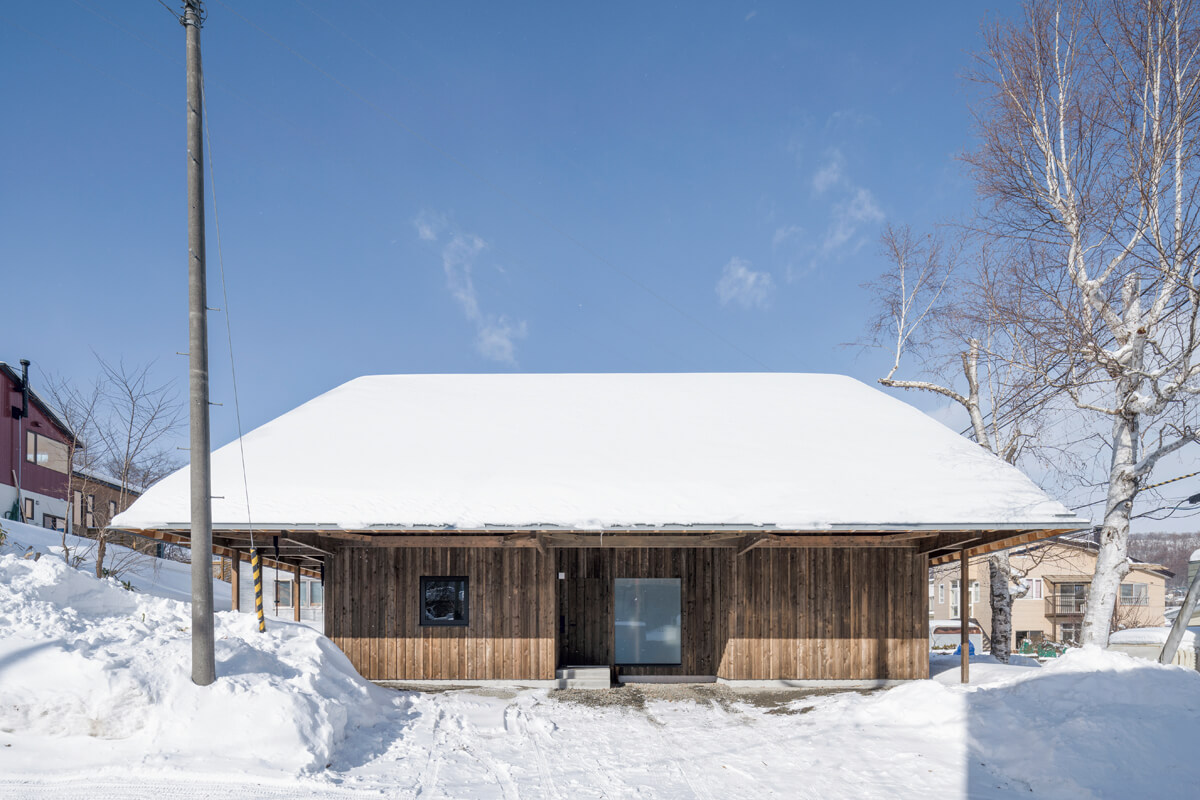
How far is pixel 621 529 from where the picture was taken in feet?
34.2

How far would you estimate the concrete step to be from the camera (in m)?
12.0

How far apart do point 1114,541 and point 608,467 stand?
8.13m

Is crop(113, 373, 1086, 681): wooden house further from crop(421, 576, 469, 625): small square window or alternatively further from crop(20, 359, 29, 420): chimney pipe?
crop(20, 359, 29, 420): chimney pipe

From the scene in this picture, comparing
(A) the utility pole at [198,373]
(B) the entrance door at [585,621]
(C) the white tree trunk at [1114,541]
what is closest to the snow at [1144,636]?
(C) the white tree trunk at [1114,541]

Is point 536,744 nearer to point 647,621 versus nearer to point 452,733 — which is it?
point 452,733

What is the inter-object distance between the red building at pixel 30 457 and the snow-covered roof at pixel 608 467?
64.6ft

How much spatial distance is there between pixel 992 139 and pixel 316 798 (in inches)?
538

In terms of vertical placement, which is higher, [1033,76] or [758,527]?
[1033,76]

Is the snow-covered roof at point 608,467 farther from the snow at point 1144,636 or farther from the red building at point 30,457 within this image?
the snow at point 1144,636

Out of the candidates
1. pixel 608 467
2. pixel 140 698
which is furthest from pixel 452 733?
pixel 608 467

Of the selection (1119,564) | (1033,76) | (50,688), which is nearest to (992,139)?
(1033,76)

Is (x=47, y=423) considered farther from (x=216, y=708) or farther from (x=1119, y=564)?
(x=1119, y=564)

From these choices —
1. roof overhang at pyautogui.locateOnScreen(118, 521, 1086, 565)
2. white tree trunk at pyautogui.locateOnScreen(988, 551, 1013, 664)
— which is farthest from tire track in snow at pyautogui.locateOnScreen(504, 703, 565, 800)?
white tree trunk at pyautogui.locateOnScreen(988, 551, 1013, 664)

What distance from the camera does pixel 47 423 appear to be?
32.8 metres
